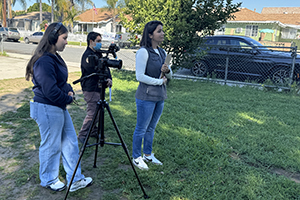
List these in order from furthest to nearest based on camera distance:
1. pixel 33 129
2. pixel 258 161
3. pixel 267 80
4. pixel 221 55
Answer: pixel 221 55, pixel 267 80, pixel 33 129, pixel 258 161

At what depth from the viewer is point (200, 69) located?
1038cm

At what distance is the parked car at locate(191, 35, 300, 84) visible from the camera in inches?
352

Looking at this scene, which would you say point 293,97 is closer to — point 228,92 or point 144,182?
point 228,92

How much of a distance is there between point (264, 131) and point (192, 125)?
139 cm

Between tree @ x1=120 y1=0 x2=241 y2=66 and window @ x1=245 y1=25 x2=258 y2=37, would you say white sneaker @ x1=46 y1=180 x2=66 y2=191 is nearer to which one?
tree @ x1=120 y1=0 x2=241 y2=66

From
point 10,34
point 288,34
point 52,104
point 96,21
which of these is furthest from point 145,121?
point 96,21

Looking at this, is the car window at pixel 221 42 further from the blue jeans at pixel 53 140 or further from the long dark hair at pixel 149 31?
the blue jeans at pixel 53 140

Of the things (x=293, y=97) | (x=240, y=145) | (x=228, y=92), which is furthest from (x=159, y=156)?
(x=293, y=97)

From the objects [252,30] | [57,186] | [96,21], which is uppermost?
[96,21]

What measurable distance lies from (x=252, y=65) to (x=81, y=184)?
812 cm

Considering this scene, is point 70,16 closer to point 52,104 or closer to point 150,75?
point 150,75

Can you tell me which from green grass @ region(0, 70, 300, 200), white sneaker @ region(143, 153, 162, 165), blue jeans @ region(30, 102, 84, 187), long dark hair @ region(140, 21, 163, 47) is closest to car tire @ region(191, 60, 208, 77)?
green grass @ region(0, 70, 300, 200)

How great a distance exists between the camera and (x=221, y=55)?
967cm

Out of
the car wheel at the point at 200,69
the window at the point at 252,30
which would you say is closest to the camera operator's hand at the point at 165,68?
the car wheel at the point at 200,69
